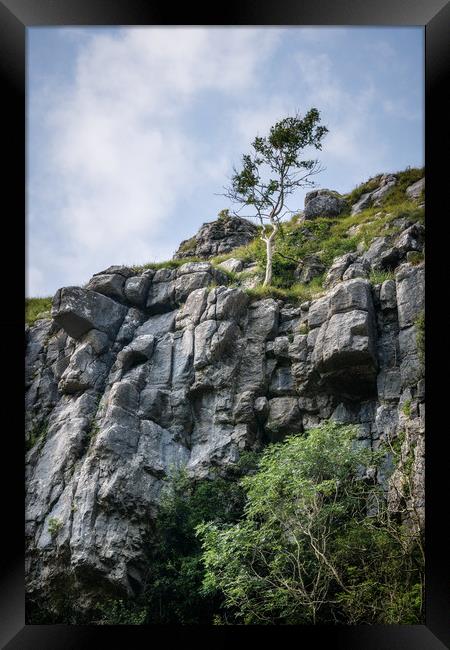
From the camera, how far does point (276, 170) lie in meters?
10.9

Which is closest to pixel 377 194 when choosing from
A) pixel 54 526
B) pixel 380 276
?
pixel 380 276

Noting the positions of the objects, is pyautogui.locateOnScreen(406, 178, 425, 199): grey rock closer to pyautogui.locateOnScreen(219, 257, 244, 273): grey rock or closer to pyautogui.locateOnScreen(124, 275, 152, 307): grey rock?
pyautogui.locateOnScreen(219, 257, 244, 273): grey rock

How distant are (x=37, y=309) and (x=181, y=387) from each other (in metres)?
3.87

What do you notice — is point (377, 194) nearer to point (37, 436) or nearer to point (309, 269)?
point (309, 269)

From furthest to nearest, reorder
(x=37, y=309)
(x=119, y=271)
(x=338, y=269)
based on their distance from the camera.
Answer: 1. (x=37, y=309)
2. (x=119, y=271)
3. (x=338, y=269)

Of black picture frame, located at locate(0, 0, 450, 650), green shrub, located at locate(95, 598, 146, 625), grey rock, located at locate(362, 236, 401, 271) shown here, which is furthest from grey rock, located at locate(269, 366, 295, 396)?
black picture frame, located at locate(0, 0, 450, 650)

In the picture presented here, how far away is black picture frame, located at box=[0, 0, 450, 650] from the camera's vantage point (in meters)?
3.27

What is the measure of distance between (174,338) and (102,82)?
5.04m

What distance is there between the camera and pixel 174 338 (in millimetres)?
9469

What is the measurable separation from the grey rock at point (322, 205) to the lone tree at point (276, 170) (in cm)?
159

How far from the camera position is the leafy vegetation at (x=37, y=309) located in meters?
10.6

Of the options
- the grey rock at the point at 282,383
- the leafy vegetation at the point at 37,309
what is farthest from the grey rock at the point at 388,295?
the leafy vegetation at the point at 37,309

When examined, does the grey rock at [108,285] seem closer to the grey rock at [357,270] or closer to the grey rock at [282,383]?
the grey rock at [282,383]

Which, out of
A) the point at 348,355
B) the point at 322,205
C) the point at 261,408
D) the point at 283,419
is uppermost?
the point at 322,205
